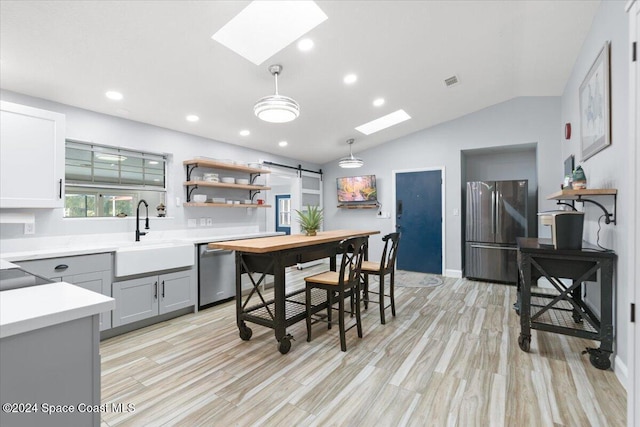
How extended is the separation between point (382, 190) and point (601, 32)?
13.1 ft

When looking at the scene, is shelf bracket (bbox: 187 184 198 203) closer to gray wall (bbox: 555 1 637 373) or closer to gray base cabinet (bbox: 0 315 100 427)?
gray base cabinet (bbox: 0 315 100 427)

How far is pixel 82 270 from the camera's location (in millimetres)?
2711

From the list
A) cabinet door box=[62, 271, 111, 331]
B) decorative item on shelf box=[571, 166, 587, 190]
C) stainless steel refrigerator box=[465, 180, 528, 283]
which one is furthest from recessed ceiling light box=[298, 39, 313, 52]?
stainless steel refrigerator box=[465, 180, 528, 283]

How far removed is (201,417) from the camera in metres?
1.80

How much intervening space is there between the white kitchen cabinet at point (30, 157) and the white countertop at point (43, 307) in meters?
1.99

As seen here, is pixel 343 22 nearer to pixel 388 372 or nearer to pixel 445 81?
pixel 445 81

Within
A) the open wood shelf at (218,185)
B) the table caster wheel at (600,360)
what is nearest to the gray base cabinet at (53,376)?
the table caster wheel at (600,360)

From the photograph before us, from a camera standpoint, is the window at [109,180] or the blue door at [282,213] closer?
the window at [109,180]

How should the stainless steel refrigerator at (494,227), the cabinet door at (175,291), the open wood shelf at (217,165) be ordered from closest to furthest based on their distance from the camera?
the cabinet door at (175,291) < the open wood shelf at (217,165) < the stainless steel refrigerator at (494,227)

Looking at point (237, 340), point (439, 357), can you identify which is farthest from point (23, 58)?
point (439, 357)

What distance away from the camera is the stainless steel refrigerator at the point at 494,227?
4.84 metres

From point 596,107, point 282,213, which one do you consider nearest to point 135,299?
point 596,107

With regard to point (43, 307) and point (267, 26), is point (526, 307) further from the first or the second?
point (267, 26)

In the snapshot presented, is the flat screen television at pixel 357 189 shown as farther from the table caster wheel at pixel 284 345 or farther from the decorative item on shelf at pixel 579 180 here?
the table caster wheel at pixel 284 345
